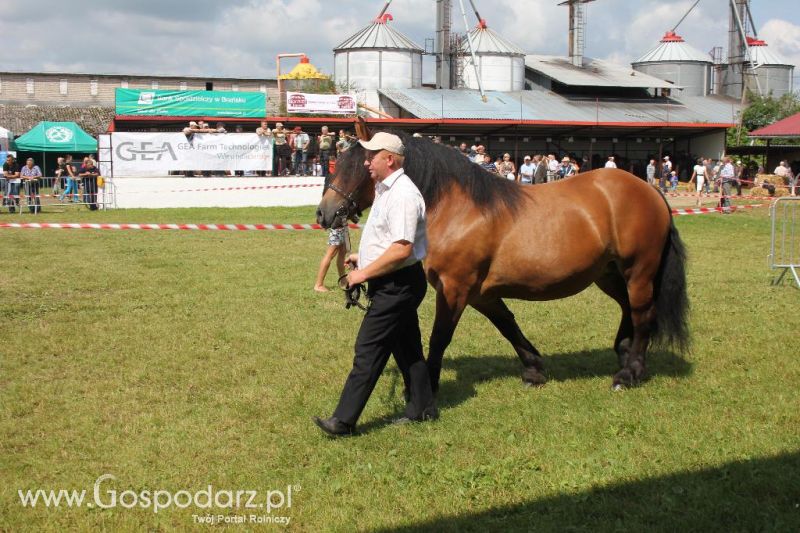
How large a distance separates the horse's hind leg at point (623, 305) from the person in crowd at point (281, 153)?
21629 mm

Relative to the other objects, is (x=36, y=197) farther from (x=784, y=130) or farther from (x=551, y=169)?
(x=784, y=130)

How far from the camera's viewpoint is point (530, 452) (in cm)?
525

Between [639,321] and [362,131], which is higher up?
[362,131]

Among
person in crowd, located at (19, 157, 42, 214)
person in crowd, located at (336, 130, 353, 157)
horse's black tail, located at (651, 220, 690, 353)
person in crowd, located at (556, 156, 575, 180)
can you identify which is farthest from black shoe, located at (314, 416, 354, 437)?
person in crowd, located at (556, 156, 575, 180)

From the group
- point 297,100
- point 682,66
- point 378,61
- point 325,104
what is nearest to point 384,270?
point 297,100

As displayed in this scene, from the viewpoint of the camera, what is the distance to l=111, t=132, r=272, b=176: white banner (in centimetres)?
2633

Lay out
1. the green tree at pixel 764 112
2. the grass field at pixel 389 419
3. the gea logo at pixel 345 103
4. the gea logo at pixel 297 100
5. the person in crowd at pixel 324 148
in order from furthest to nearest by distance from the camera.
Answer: the green tree at pixel 764 112
the gea logo at pixel 345 103
the gea logo at pixel 297 100
the person in crowd at pixel 324 148
the grass field at pixel 389 419

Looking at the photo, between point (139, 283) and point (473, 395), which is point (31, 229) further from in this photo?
point (473, 395)

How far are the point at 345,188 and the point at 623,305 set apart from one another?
126 inches

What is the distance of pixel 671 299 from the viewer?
23.2 feet

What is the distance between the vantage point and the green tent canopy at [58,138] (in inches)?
1571

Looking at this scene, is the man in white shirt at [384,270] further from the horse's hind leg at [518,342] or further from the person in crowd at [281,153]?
the person in crowd at [281,153]

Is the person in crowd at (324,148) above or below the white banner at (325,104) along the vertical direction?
below

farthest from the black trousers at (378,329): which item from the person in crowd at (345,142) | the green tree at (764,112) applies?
the green tree at (764,112)
